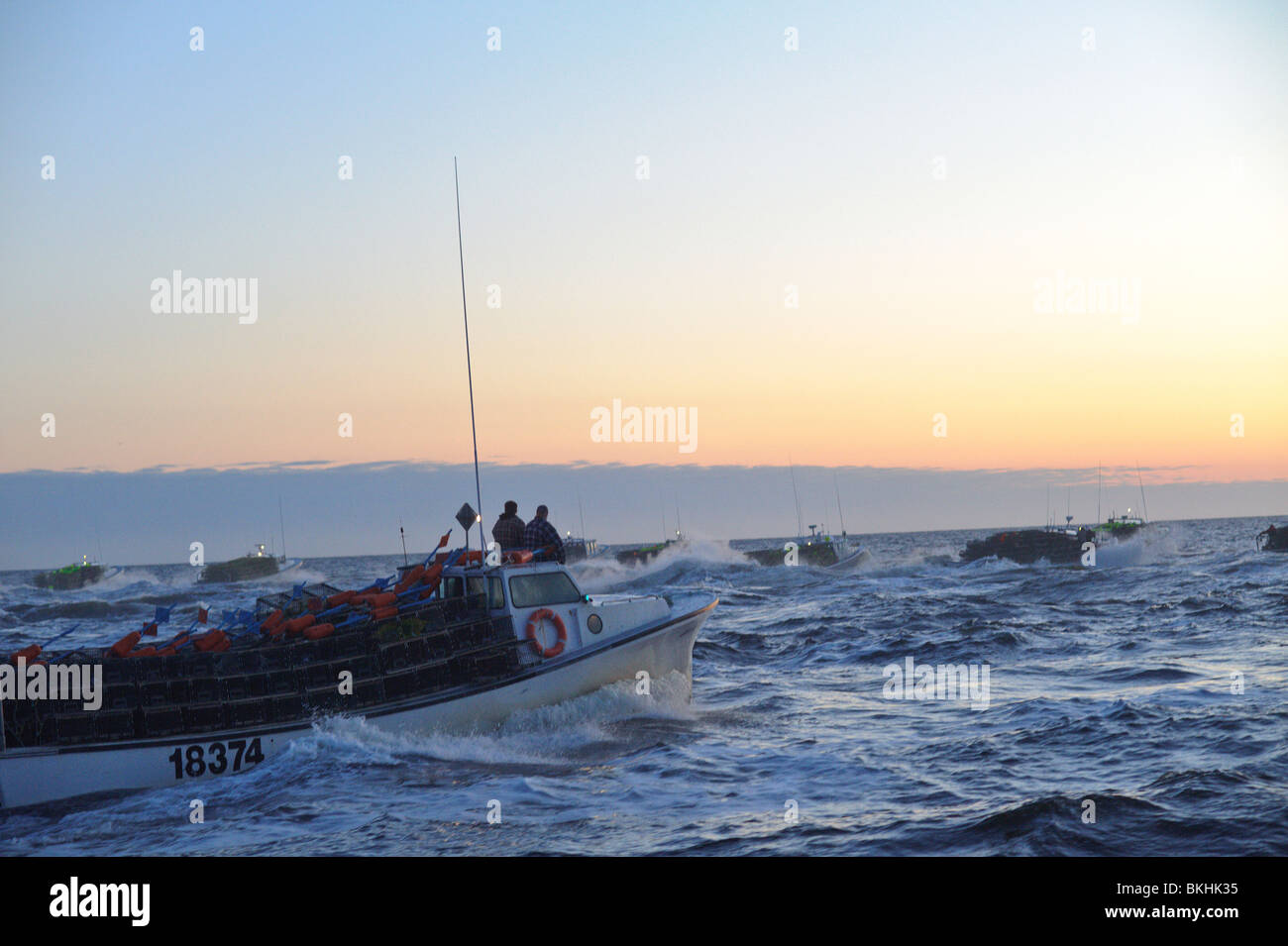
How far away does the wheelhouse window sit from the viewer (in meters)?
16.6

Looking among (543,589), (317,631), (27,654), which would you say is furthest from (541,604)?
(27,654)

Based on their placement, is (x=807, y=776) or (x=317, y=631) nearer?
(x=807, y=776)

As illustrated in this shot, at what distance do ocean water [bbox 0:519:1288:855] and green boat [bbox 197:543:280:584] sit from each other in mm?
99250

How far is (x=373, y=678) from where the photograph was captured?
15008 mm

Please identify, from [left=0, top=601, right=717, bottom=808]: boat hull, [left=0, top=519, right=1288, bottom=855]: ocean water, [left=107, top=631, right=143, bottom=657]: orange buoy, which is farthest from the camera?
[left=107, top=631, right=143, bottom=657]: orange buoy

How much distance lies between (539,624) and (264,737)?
Answer: 465cm

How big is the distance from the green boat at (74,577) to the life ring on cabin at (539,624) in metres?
91.8

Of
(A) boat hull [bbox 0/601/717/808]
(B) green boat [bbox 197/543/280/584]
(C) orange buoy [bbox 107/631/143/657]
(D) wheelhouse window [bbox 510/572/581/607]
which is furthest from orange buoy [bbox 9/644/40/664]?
(B) green boat [bbox 197/543/280/584]

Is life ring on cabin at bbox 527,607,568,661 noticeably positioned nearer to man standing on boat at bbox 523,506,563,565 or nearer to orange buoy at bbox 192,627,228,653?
man standing on boat at bbox 523,506,563,565

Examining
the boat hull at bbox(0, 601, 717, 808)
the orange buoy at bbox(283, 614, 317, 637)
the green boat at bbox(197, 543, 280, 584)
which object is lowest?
the green boat at bbox(197, 543, 280, 584)

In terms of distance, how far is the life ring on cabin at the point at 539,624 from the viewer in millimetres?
16516

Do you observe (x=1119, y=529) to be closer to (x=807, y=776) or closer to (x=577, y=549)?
(x=577, y=549)
